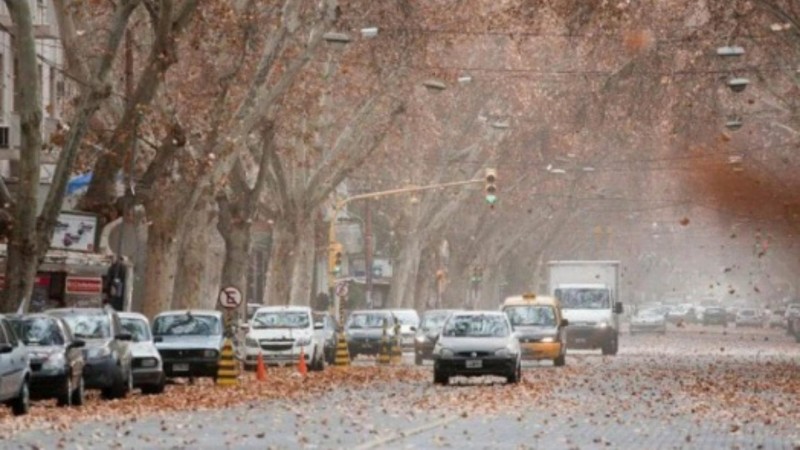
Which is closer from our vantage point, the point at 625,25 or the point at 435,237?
the point at 625,25

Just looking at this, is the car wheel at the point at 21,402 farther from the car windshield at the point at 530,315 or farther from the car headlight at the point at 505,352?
the car windshield at the point at 530,315

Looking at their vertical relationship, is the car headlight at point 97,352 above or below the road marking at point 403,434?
above

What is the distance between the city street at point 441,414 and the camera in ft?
82.0

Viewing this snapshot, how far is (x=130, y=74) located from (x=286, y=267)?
23.2 m

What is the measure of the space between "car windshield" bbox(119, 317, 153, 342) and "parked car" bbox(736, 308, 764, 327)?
342ft

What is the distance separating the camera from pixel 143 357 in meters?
39.3

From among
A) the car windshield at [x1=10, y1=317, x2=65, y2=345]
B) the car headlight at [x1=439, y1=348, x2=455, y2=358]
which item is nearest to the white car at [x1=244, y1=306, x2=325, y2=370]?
the car headlight at [x1=439, y1=348, x2=455, y2=358]

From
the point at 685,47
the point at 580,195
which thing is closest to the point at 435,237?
the point at 580,195

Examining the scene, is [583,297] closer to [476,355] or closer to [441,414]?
[476,355]

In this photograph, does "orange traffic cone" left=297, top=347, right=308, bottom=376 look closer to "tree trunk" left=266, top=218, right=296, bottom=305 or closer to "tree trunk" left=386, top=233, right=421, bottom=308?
"tree trunk" left=266, top=218, right=296, bottom=305

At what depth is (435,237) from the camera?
92500 mm

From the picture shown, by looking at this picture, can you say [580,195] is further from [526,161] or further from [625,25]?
[625,25]

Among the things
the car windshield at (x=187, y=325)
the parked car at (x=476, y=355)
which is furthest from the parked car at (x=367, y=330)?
the parked car at (x=476, y=355)

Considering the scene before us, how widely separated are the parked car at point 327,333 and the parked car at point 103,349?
55.0 feet
